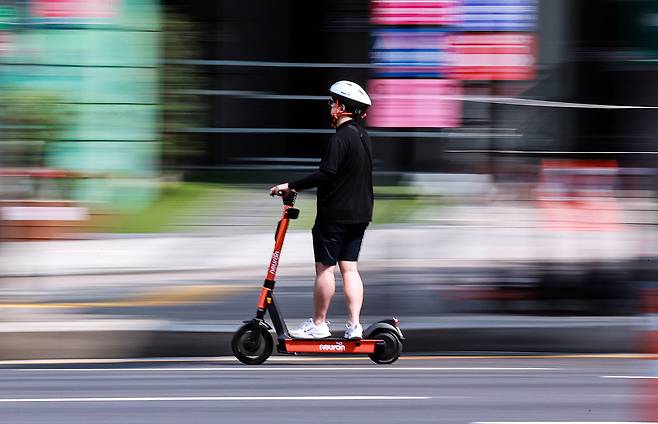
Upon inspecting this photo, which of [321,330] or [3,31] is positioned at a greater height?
[3,31]

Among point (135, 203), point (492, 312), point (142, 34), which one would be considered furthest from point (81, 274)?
point (492, 312)

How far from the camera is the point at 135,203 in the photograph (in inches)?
548

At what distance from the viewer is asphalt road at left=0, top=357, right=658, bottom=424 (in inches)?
251

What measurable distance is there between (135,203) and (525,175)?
5929 mm

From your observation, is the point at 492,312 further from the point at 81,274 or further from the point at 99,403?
the point at 81,274

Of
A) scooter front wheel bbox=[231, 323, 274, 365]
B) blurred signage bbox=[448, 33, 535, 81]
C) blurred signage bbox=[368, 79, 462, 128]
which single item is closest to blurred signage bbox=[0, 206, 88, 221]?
blurred signage bbox=[368, 79, 462, 128]

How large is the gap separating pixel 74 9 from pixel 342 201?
648 cm

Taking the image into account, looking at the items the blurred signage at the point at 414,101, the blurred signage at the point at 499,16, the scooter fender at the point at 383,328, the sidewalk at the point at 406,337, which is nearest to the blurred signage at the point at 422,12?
the blurred signage at the point at 499,16

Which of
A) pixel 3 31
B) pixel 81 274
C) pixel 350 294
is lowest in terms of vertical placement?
pixel 81 274

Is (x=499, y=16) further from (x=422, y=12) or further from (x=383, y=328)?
(x=383, y=328)

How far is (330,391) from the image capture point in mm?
7000

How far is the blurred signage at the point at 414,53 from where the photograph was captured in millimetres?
13148

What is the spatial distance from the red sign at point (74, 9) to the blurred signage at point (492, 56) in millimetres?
3584

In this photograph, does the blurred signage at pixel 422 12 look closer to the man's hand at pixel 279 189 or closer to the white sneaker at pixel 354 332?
the man's hand at pixel 279 189
